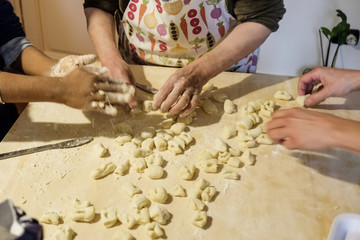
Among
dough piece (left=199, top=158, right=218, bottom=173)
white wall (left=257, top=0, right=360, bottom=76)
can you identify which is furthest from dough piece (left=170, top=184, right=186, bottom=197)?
white wall (left=257, top=0, right=360, bottom=76)

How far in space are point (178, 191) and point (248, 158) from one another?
25cm

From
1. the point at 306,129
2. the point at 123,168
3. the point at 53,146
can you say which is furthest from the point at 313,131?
the point at 53,146

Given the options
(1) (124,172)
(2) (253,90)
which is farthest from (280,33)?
(1) (124,172)

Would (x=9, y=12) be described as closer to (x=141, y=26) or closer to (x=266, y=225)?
(x=141, y=26)

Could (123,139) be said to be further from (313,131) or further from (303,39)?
(303,39)

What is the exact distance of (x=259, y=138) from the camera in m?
1.23

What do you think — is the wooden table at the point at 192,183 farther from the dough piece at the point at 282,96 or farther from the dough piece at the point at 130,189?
the dough piece at the point at 282,96

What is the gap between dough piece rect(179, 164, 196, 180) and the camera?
3.53 ft

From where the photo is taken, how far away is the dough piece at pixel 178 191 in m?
1.03

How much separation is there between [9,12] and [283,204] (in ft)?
3.90

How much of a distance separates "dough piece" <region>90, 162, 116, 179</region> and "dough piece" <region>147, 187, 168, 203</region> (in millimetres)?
148

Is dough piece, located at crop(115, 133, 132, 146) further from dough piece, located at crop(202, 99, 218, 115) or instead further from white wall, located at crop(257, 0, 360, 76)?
white wall, located at crop(257, 0, 360, 76)

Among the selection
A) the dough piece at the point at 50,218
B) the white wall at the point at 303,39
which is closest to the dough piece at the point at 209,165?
the dough piece at the point at 50,218

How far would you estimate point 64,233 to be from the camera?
900 millimetres
